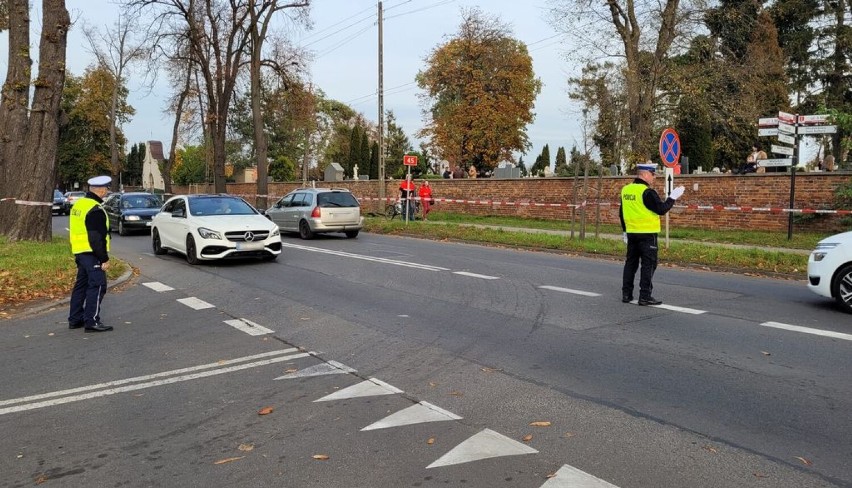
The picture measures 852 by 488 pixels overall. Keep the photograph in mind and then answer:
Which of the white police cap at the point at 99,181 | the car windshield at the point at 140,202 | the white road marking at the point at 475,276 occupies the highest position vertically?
the white police cap at the point at 99,181

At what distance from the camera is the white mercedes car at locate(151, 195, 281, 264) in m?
13.7

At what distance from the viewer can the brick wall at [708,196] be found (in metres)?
19.3

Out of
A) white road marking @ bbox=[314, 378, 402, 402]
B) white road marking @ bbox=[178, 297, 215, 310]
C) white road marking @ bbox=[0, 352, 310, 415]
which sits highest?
white road marking @ bbox=[314, 378, 402, 402]

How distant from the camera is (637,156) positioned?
90.9 ft

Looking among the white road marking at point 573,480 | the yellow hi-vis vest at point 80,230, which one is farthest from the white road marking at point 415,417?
the yellow hi-vis vest at point 80,230

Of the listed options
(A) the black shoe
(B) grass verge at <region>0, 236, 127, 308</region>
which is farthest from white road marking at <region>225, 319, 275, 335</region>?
(B) grass verge at <region>0, 236, 127, 308</region>

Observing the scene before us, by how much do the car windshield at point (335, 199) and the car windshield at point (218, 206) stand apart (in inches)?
205

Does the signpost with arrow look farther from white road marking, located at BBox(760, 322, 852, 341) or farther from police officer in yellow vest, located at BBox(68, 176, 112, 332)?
police officer in yellow vest, located at BBox(68, 176, 112, 332)

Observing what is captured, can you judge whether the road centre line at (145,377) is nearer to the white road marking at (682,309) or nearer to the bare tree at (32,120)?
the white road marking at (682,309)

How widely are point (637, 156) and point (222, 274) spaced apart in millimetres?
19812

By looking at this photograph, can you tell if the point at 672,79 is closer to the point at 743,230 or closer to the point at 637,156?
the point at 637,156

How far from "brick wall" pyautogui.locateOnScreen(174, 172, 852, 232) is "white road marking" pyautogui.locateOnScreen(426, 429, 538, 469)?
547 inches

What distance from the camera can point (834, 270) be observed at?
862 centimetres

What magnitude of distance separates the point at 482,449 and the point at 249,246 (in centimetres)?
1045
